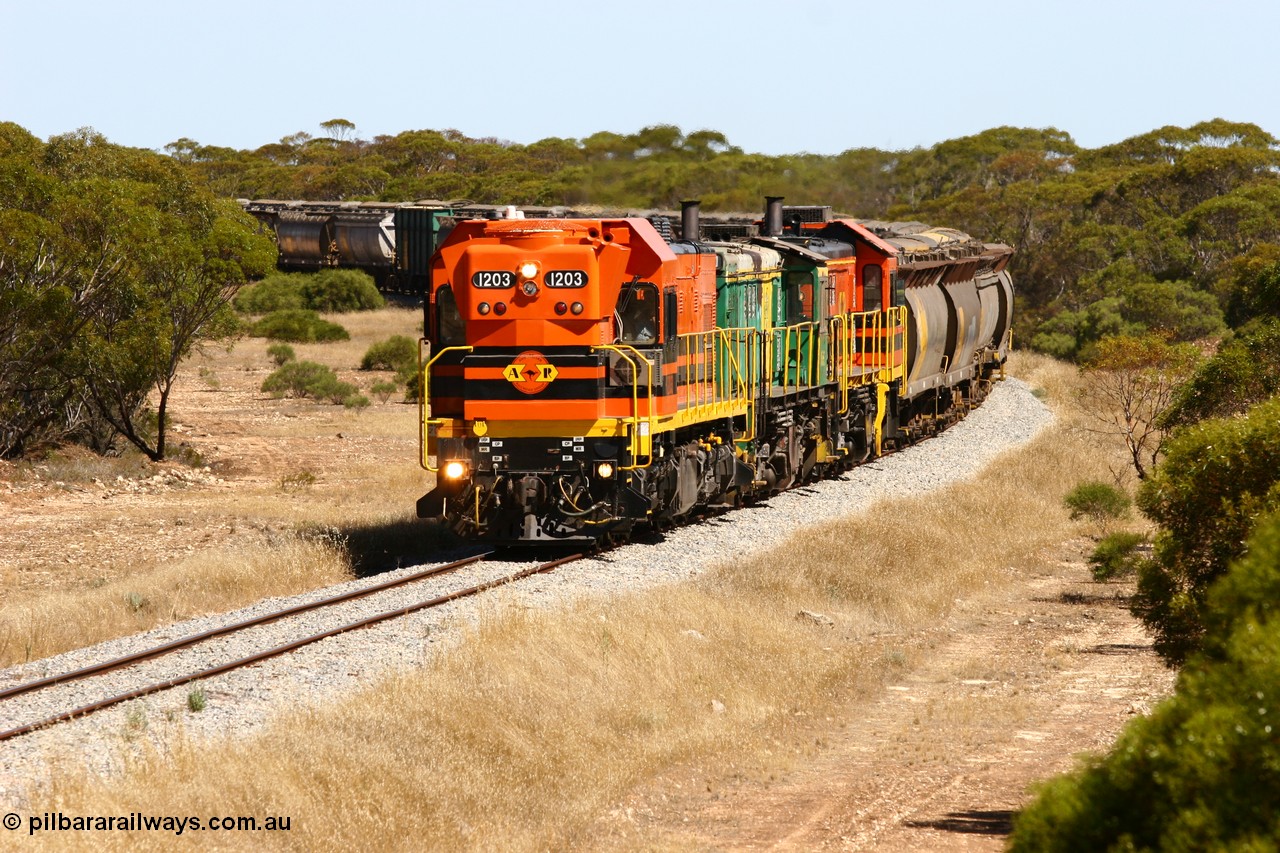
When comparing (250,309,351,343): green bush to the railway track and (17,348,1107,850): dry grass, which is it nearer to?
(17,348,1107,850): dry grass

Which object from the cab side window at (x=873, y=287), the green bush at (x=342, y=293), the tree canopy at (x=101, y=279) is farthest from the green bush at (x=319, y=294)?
the cab side window at (x=873, y=287)

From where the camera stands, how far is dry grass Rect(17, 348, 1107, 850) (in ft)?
31.5

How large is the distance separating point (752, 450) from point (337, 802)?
13.4 meters

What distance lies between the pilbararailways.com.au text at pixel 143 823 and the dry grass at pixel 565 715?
0.32 feet

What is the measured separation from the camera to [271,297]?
7219 centimetres

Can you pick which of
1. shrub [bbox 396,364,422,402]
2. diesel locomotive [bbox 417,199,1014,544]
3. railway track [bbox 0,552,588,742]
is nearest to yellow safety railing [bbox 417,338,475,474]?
diesel locomotive [bbox 417,199,1014,544]

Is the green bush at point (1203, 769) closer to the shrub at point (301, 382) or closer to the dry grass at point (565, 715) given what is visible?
the dry grass at point (565, 715)

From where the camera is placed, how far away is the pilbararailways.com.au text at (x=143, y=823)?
8.89 meters

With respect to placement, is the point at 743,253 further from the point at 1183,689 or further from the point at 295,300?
the point at 295,300

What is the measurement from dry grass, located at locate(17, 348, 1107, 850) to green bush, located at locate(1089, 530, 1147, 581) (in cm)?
213

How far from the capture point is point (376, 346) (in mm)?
54375

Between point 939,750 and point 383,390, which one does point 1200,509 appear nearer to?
point 939,750

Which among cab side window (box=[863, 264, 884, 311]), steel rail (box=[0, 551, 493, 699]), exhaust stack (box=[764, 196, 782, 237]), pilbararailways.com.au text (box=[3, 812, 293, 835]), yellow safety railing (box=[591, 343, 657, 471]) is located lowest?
steel rail (box=[0, 551, 493, 699])

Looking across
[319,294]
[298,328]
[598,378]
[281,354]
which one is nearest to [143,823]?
[598,378]
